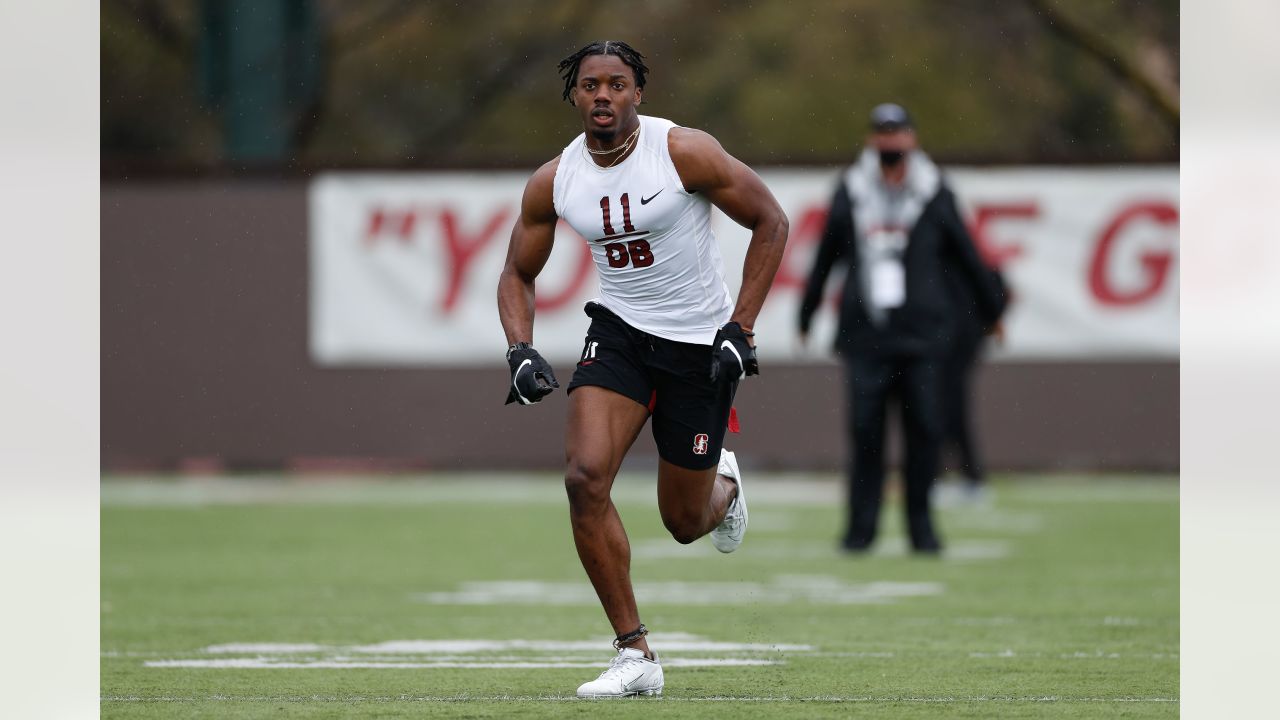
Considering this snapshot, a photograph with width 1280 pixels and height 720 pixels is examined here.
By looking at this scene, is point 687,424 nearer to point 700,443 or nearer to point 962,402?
point 700,443

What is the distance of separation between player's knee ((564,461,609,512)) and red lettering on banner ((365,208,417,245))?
13621 millimetres

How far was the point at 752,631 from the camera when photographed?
9.73m

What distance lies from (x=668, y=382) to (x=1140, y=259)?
1321 cm

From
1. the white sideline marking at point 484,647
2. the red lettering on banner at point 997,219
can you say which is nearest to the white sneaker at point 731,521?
the white sideline marking at point 484,647

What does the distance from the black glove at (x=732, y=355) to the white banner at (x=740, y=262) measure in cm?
1241

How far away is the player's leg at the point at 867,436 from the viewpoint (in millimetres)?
13633

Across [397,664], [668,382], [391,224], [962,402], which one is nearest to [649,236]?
[668,382]

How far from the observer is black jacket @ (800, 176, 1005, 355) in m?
13.5

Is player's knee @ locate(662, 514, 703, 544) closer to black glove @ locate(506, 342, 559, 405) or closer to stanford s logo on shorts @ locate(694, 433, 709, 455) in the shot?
stanford s logo on shorts @ locate(694, 433, 709, 455)

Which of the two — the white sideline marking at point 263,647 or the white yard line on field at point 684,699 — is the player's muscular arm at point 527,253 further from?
the white sideline marking at point 263,647

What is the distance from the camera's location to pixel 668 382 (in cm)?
794

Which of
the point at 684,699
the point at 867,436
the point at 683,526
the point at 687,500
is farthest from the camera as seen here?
the point at 867,436

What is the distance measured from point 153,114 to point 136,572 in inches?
804
